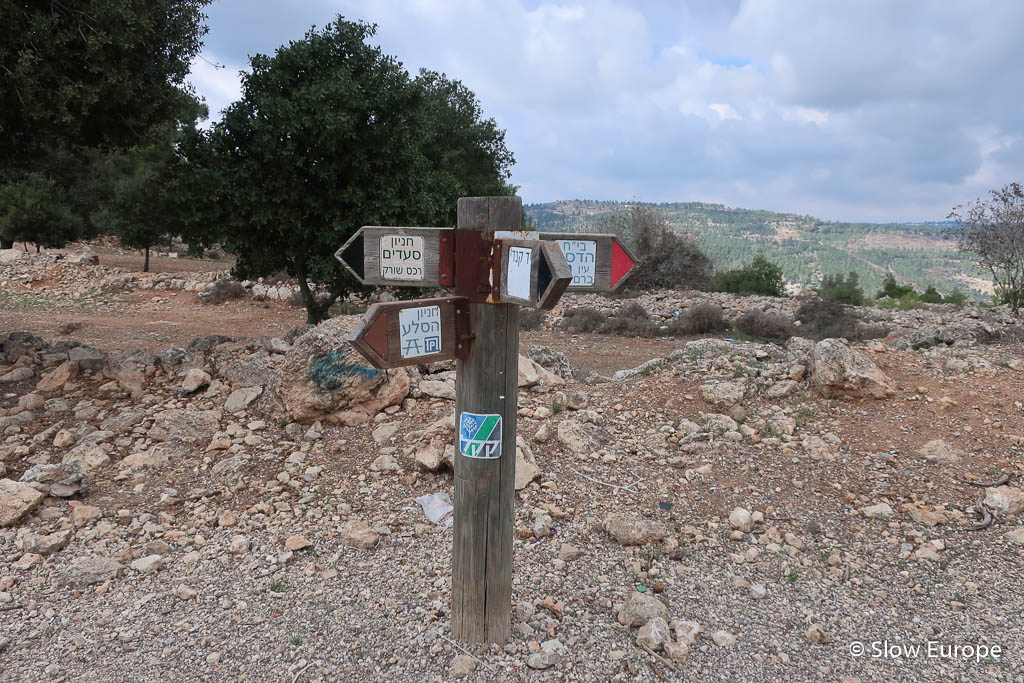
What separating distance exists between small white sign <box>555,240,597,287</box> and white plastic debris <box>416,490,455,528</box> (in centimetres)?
191

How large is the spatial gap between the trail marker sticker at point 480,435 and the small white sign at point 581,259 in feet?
2.05

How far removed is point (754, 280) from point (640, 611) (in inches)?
815

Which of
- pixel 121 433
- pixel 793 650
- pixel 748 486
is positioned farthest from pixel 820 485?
pixel 121 433

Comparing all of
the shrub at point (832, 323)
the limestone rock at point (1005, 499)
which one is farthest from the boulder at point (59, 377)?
the shrub at point (832, 323)

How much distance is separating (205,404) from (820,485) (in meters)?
4.45

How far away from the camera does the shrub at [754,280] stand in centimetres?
2141

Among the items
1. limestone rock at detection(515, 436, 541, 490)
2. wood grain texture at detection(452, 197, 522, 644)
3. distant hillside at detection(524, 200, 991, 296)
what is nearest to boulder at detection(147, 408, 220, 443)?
limestone rock at detection(515, 436, 541, 490)

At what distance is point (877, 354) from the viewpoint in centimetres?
595

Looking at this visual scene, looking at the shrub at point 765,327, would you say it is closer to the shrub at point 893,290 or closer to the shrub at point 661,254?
the shrub at point 661,254

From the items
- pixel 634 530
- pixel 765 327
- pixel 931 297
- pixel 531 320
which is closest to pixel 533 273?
pixel 634 530

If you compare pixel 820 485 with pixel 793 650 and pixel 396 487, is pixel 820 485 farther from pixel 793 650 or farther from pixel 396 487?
pixel 396 487

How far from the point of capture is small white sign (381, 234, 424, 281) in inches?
92.5

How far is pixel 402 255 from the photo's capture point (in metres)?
2.36

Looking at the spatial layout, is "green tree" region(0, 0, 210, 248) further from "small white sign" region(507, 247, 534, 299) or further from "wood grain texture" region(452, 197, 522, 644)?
"small white sign" region(507, 247, 534, 299)
